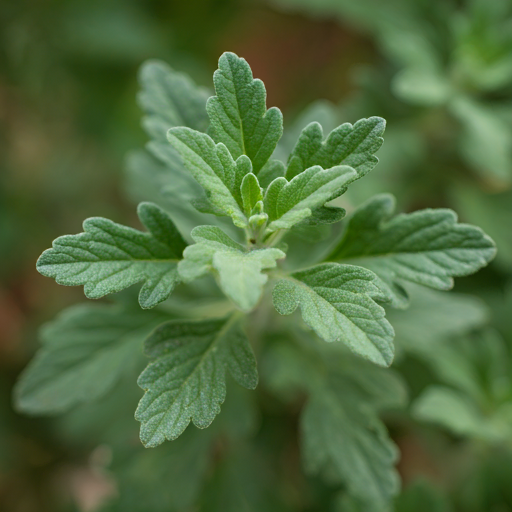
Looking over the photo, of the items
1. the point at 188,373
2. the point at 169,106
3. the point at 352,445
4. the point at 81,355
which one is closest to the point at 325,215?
the point at 188,373

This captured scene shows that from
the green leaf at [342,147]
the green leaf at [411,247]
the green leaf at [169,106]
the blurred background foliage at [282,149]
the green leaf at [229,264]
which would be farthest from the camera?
the blurred background foliage at [282,149]

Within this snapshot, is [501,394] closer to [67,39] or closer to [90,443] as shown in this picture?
[90,443]

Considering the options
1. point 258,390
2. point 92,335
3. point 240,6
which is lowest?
point 258,390

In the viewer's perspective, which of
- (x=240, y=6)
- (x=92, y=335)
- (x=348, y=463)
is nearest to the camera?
(x=348, y=463)

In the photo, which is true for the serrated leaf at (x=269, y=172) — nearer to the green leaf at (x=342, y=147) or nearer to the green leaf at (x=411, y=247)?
the green leaf at (x=342, y=147)

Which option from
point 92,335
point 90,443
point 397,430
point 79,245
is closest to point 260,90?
point 79,245

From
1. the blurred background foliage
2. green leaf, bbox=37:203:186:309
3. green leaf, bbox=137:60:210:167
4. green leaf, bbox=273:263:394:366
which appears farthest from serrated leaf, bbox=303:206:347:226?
the blurred background foliage

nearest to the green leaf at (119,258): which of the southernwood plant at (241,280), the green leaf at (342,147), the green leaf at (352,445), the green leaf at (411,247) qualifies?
the southernwood plant at (241,280)
